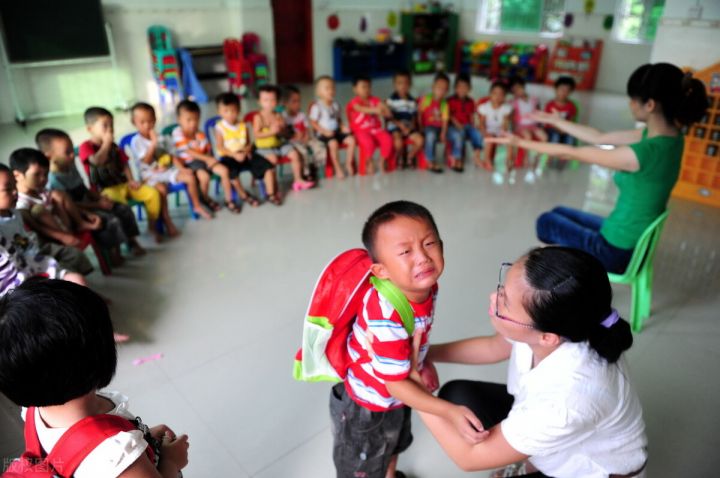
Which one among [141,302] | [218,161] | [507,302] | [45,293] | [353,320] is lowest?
[141,302]

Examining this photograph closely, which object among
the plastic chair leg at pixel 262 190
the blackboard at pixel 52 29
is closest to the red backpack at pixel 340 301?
the plastic chair leg at pixel 262 190

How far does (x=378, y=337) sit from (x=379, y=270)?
152mm

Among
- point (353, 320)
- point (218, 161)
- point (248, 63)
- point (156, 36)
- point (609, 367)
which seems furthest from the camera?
point (248, 63)

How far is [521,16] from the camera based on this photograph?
10547 mm

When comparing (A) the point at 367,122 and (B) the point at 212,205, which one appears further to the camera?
(A) the point at 367,122

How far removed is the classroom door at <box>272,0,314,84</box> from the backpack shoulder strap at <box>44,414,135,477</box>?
909cm

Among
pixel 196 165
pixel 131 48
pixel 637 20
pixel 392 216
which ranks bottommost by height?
pixel 196 165

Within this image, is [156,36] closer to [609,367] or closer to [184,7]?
[184,7]

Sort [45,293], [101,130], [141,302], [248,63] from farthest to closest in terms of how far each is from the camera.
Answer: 1. [248,63]
2. [101,130]
3. [141,302]
4. [45,293]

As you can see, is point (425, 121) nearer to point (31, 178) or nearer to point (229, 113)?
point (229, 113)

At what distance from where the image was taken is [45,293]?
791mm

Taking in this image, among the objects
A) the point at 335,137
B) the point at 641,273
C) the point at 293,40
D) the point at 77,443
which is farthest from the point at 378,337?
the point at 293,40

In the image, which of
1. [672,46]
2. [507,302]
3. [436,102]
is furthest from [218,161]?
[672,46]

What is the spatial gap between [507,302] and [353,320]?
395mm
